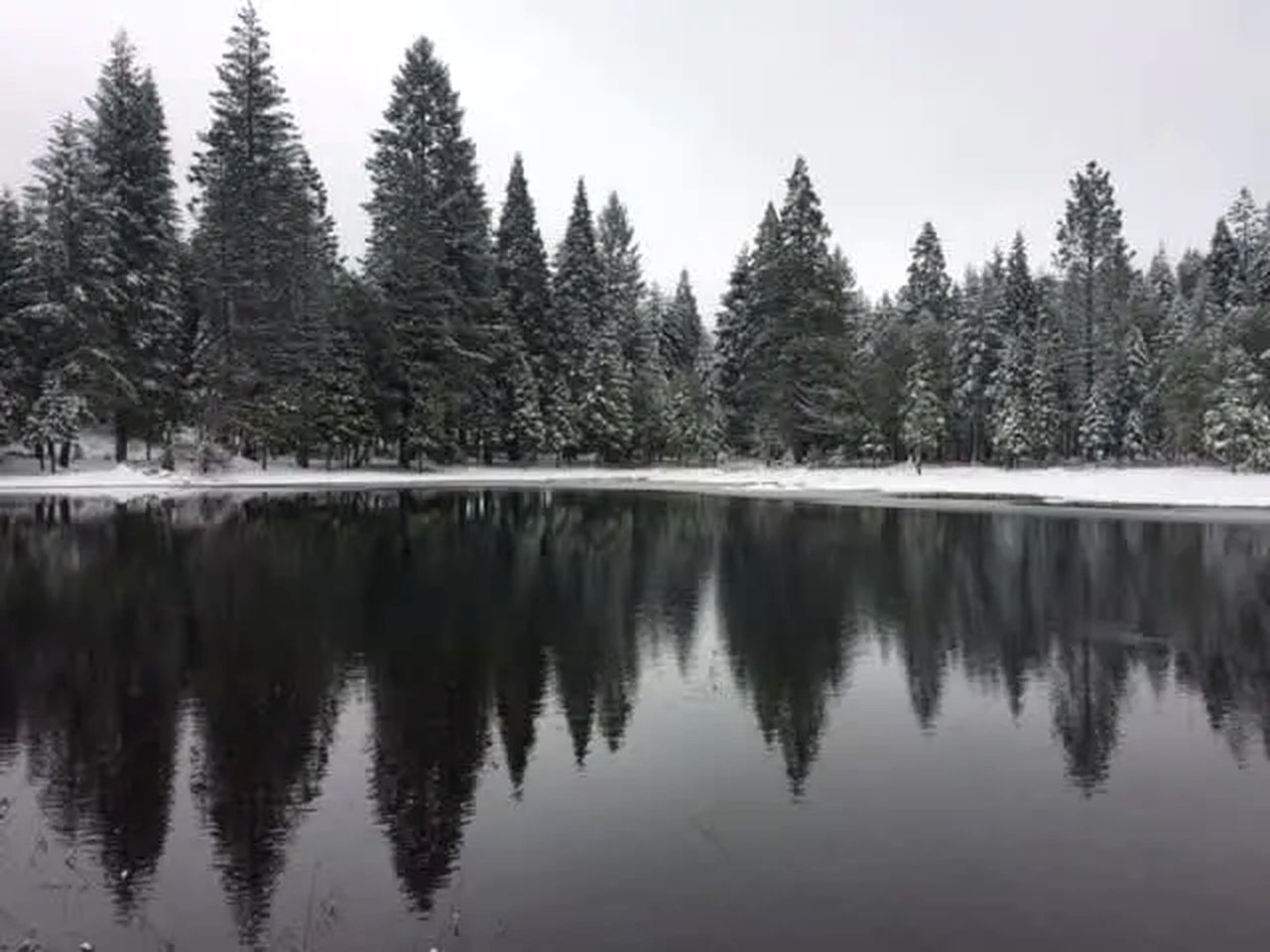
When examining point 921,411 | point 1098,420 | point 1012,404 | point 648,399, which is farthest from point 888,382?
point 648,399

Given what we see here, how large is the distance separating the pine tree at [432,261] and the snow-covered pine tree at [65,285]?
16987 millimetres

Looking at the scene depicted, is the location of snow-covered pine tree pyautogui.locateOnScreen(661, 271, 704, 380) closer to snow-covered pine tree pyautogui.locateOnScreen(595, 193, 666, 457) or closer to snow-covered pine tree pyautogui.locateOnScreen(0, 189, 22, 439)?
snow-covered pine tree pyautogui.locateOnScreen(595, 193, 666, 457)

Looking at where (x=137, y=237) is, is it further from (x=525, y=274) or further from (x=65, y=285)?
(x=525, y=274)

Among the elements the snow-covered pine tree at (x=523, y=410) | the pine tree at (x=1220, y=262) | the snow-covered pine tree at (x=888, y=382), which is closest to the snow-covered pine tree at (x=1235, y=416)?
the snow-covered pine tree at (x=888, y=382)

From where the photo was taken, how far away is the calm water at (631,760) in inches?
299

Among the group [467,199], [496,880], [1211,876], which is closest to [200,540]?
[496,880]

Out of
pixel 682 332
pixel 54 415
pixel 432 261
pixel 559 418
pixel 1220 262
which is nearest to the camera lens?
pixel 54 415

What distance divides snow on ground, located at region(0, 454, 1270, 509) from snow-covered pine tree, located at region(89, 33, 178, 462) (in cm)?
411

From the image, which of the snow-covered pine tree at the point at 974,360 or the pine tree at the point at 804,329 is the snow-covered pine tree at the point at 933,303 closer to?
the snow-covered pine tree at the point at 974,360

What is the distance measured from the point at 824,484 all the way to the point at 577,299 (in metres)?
27.4

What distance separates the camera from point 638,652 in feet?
54.0

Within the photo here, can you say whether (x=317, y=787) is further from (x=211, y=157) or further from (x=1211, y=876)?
(x=211, y=157)

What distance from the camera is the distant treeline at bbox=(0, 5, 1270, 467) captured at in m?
57.0

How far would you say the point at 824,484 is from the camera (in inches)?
2413
